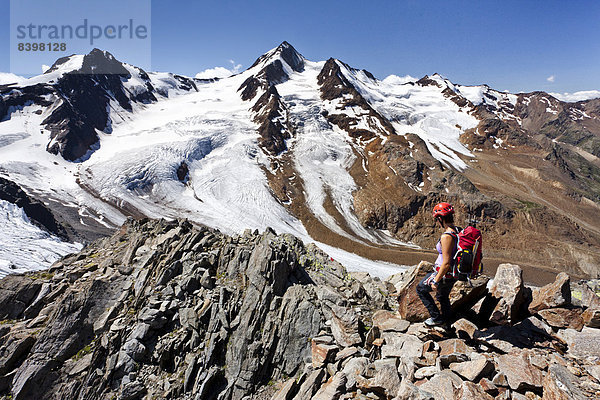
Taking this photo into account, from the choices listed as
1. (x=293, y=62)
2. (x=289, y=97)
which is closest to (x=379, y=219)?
(x=289, y=97)

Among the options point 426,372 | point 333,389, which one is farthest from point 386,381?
point 333,389

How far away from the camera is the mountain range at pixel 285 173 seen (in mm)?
58969

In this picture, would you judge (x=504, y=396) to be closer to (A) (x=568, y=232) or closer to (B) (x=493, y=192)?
(A) (x=568, y=232)

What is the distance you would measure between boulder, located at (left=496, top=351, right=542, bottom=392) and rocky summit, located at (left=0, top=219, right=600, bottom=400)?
0.09ft

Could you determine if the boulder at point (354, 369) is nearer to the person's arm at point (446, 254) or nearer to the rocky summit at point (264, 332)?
the rocky summit at point (264, 332)

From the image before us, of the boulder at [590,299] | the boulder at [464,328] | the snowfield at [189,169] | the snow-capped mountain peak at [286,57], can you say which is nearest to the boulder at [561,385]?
the boulder at [464,328]

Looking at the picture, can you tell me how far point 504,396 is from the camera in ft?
16.9

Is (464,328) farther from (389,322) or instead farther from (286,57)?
(286,57)

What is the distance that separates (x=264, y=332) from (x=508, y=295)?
8316mm

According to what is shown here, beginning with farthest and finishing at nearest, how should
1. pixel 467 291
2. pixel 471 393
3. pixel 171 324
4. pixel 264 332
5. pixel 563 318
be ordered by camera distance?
pixel 171 324 < pixel 264 332 < pixel 467 291 < pixel 563 318 < pixel 471 393

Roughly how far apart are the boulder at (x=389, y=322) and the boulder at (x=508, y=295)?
2.29m

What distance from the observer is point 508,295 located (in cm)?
750

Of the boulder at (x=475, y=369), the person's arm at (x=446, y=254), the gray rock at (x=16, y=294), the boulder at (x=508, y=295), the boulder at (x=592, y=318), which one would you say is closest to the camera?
the boulder at (x=475, y=369)

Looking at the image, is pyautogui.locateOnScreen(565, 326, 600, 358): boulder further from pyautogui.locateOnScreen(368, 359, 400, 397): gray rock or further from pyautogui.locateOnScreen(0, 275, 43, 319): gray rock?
pyautogui.locateOnScreen(0, 275, 43, 319): gray rock
